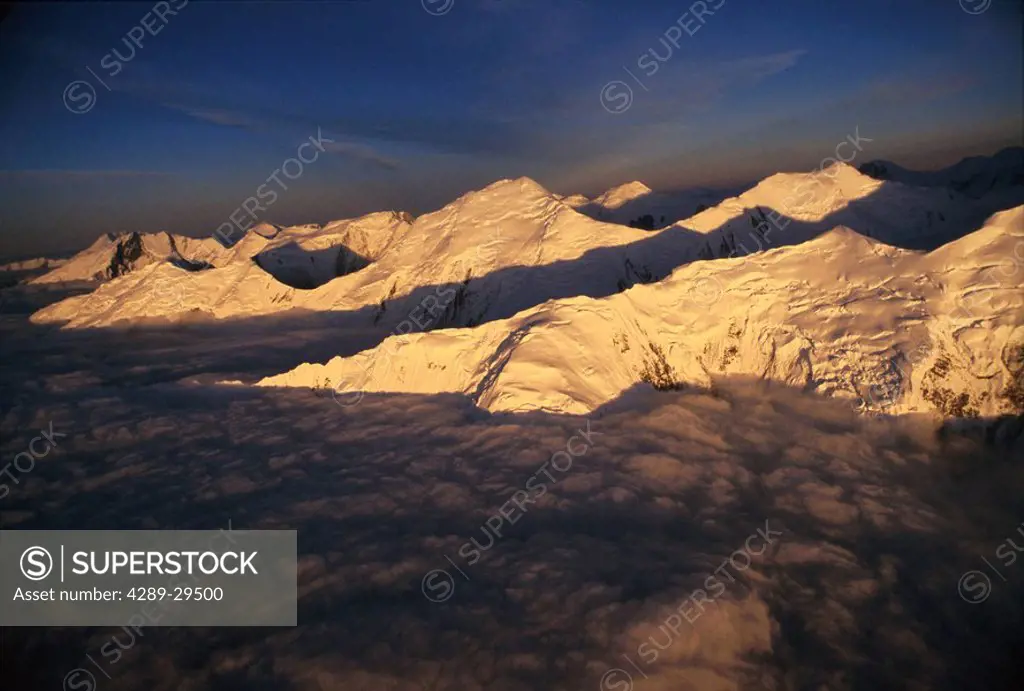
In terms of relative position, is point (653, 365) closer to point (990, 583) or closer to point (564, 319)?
point (564, 319)

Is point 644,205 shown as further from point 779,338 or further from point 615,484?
point 615,484

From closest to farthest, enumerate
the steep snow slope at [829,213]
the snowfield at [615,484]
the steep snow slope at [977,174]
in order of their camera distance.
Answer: the snowfield at [615,484], the steep snow slope at [829,213], the steep snow slope at [977,174]

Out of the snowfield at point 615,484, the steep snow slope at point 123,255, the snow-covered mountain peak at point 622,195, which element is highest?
the steep snow slope at point 123,255

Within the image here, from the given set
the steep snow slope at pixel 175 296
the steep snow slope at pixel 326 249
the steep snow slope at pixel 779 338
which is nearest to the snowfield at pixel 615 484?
the steep snow slope at pixel 779 338

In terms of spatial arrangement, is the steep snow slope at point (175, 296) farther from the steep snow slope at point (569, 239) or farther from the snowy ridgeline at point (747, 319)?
the snowy ridgeline at point (747, 319)

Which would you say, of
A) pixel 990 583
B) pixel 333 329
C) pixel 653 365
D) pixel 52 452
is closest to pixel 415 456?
pixel 653 365

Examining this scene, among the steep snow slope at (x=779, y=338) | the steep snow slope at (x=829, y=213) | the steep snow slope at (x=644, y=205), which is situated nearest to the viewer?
the steep snow slope at (x=779, y=338)
